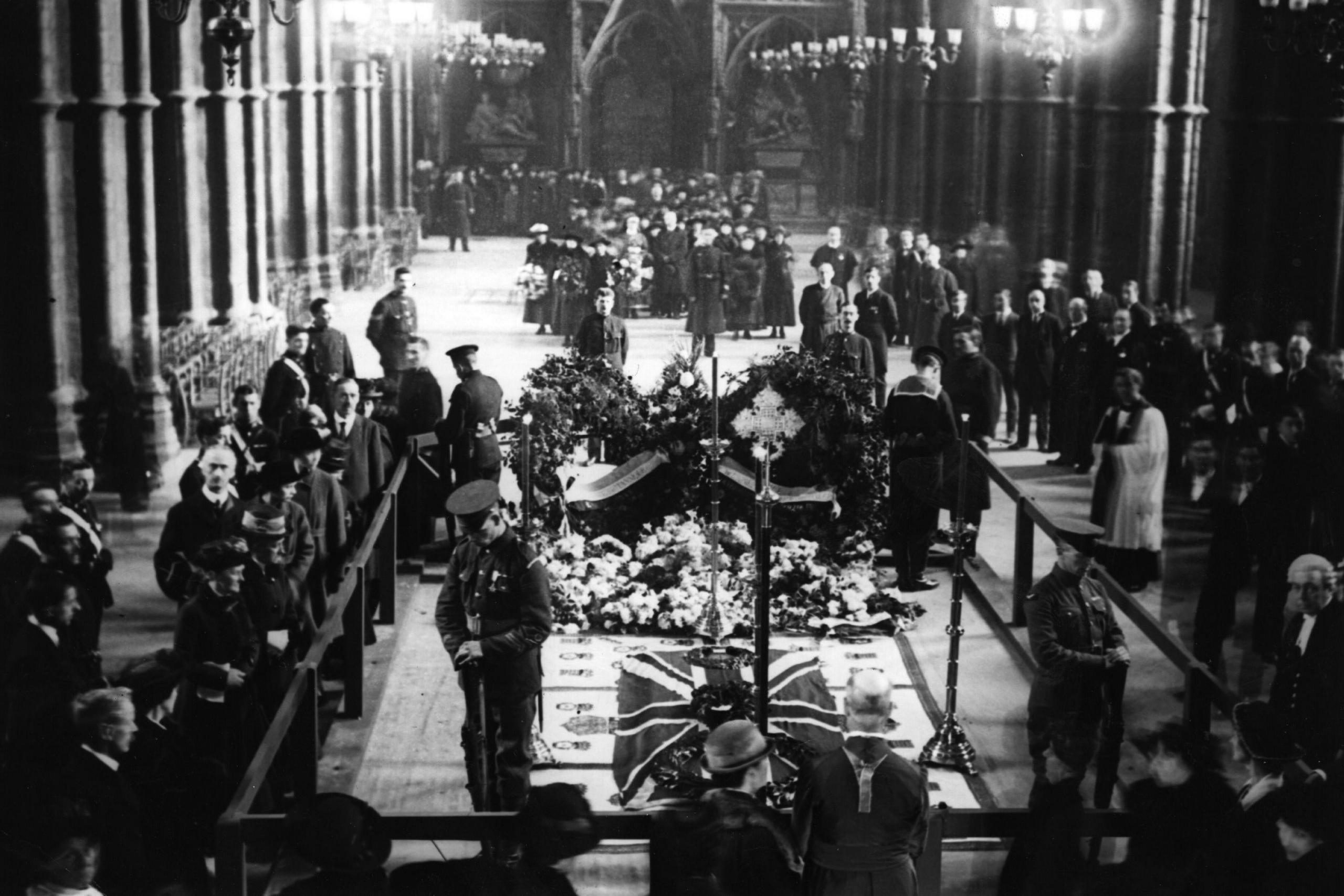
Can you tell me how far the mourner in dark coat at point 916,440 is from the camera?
12.8 m

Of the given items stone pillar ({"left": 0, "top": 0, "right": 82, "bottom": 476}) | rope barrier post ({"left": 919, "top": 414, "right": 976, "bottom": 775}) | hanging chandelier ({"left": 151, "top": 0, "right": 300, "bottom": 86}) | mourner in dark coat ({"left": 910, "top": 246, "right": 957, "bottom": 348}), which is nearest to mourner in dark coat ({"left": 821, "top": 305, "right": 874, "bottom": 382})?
mourner in dark coat ({"left": 910, "top": 246, "right": 957, "bottom": 348})

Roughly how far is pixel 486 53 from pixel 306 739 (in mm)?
15787

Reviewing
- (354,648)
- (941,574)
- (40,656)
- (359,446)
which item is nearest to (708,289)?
(941,574)

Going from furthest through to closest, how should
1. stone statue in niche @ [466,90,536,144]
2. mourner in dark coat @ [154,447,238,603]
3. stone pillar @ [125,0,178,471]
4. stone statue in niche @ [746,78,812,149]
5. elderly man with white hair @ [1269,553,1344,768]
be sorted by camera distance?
stone statue in niche @ [746,78,812,149] → stone statue in niche @ [466,90,536,144] → stone pillar @ [125,0,178,471] → mourner in dark coat @ [154,447,238,603] → elderly man with white hair @ [1269,553,1344,768]

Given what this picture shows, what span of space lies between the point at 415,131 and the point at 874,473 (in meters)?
10.9

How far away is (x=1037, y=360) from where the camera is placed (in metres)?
17.0

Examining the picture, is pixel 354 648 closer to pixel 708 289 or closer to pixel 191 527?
pixel 191 527

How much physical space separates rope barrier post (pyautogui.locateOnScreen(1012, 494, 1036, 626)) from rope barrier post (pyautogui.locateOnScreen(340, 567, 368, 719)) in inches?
169

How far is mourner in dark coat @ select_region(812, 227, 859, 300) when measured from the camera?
21500 millimetres

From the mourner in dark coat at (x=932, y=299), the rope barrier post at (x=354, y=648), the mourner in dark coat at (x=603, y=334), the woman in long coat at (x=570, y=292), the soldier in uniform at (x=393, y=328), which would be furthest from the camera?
the woman in long coat at (x=570, y=292)

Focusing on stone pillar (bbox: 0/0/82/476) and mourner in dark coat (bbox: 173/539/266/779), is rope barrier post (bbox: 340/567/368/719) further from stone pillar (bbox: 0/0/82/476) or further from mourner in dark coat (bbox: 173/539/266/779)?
stone pillar (bbox: 0/0/82/476)

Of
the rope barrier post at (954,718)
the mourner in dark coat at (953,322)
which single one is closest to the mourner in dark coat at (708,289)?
the mourner in dark coat at (953,322)

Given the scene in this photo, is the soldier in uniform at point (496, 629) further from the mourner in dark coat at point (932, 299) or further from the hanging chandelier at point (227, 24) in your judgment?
the mourner in dark coat at point (932, 299)

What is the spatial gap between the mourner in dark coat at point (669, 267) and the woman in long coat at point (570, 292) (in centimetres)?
90
